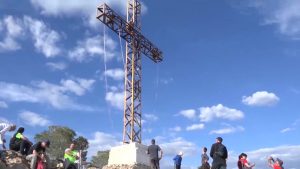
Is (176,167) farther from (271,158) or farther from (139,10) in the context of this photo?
(139,10)

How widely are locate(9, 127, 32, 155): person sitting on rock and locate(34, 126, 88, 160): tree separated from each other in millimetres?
43424

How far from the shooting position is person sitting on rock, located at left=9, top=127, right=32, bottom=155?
14555 millimetres

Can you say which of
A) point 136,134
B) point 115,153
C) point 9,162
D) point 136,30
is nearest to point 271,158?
point 9,162

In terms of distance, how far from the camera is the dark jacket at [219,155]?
40.2 ft

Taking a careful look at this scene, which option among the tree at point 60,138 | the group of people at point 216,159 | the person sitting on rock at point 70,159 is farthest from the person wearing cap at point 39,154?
the tree at point 60,138

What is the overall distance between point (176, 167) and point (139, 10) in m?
18.5

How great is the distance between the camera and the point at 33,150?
40.7ft

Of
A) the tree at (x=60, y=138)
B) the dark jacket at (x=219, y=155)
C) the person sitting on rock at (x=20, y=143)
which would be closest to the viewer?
the dark jacket at (x=219, y=155)

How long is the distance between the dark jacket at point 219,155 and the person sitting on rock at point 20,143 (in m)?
6.32

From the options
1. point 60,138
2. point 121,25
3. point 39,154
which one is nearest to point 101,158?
point 60,138

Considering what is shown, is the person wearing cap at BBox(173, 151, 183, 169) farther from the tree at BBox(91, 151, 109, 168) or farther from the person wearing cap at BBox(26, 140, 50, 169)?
the tree at BBox(91, 151, 109, 168)

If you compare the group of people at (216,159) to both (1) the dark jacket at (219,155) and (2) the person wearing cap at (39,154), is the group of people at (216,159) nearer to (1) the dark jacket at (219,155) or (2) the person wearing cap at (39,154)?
(1) the dark jacket at (219,155)

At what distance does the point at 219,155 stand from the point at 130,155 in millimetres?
11987

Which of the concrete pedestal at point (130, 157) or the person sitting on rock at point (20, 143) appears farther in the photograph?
the concrete pedestal at point (130, 157)
